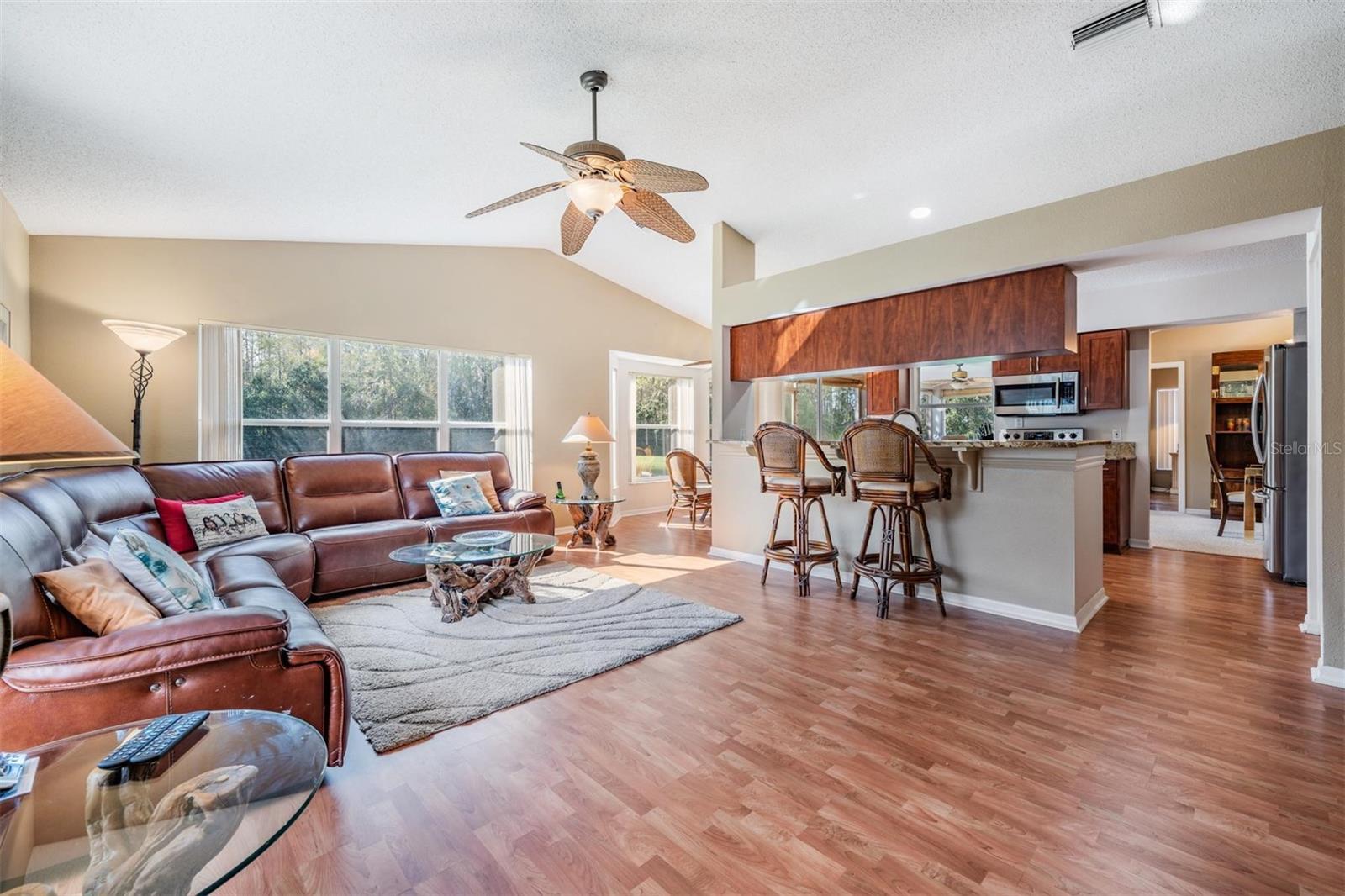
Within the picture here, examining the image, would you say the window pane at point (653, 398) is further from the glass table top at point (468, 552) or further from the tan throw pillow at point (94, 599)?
the tan throw pillow at point (94, 599)

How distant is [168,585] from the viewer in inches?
78.7

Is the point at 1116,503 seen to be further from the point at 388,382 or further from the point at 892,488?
the point at 388,382

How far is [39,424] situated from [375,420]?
448cm

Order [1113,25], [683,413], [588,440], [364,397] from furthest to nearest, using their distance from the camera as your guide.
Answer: [683,413] < [588,440] < [364,397] < [1113,25]

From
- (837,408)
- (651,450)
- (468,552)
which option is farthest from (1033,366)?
(468,552)

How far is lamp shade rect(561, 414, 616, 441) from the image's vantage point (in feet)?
18.1

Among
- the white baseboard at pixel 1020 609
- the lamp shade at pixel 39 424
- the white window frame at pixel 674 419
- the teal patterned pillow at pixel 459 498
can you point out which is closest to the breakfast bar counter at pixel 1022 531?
the white baseboard at pixel 1020 609

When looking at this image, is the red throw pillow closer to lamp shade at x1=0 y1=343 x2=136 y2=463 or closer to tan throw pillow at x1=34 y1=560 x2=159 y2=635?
tan throw pillow at x1=34 y1=560 x2=159 y2=635

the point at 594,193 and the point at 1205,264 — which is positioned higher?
the point at 1205,264

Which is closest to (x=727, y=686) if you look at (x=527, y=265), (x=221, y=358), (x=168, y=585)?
(x=168, y=585)

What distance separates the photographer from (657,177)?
8.39ft

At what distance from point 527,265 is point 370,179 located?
2336 mm

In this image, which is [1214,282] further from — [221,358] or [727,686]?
[221,358]

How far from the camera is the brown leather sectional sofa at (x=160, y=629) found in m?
1.45
